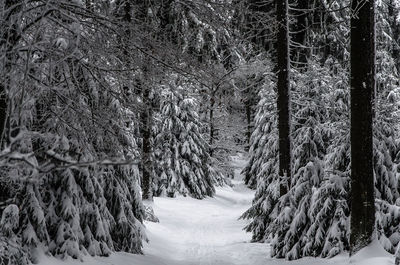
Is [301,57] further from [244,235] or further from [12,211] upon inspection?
[12,211]

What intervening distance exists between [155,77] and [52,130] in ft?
5.98

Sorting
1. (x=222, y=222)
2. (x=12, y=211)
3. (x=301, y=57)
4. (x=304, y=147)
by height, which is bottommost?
(x=222, y=222)

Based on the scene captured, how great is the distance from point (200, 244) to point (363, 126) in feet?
26.1

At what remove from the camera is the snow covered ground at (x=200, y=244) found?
7877mm

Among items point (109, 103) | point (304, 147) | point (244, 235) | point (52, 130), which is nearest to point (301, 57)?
point (304, 147)

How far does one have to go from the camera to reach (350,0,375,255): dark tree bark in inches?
278

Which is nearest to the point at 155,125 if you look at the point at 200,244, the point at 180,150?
the point at 200,244

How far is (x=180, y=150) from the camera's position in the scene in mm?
26078

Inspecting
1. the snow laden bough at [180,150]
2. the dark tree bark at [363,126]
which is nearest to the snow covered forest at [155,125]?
the dark tree bark at [363,126]

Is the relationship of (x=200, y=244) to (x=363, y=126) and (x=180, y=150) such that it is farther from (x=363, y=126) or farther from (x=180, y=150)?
Answer: (x=180, y=150)

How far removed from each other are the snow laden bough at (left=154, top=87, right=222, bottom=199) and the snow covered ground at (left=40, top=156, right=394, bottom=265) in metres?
1.03

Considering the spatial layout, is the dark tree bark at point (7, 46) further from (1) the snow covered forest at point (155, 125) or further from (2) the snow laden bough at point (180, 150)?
(2) the snow laden bough at point (180, 150)

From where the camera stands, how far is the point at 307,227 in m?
9.40

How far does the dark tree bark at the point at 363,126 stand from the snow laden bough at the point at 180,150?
17.3 meters
